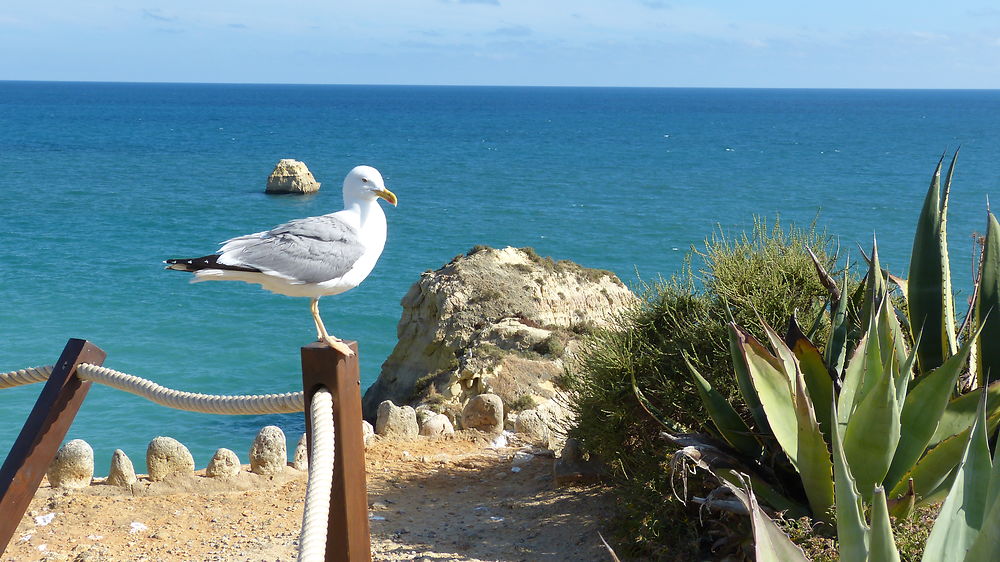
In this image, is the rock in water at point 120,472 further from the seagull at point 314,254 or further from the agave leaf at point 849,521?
the agave leaf at point 849,521

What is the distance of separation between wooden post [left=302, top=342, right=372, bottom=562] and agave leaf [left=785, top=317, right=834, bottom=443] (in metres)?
2.19

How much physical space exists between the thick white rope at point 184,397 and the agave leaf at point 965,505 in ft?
6.40

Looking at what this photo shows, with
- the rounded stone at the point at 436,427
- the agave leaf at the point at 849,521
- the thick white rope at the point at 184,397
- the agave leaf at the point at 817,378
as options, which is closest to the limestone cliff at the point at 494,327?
the rounded stone at the point at 436,427

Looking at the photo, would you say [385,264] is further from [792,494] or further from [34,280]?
[792,494]

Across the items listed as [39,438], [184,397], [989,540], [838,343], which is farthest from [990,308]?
[39,438]

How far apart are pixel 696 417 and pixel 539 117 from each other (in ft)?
403

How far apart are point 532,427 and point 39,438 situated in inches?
171

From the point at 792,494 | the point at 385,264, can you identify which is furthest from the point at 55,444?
the point at 385,264

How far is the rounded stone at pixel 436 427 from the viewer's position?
24.8 feet

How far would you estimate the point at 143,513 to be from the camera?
5578 mm

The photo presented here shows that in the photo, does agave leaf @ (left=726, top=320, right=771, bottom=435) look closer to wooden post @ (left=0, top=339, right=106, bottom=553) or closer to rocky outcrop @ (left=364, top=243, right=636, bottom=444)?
wooden post @ (left=0, top=339, right=106, bottom=553)

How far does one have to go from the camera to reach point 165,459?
6.05 m

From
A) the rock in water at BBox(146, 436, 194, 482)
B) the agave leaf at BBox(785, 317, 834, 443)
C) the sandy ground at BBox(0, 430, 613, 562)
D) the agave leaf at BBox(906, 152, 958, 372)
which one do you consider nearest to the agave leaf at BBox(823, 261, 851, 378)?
the agave leaf at BBox(785, 317, 834, 443)

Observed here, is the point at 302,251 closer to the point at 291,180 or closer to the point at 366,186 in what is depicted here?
the point at 366,186
